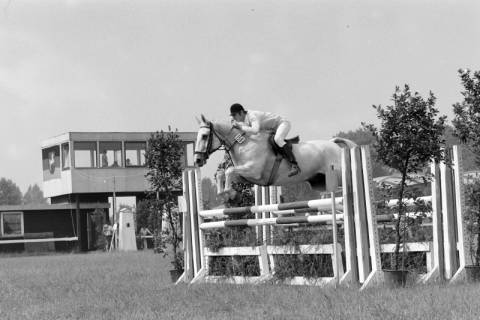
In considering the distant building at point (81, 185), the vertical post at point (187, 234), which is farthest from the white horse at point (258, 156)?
the distant building at point (81, 185)

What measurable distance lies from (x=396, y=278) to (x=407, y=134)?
1.40 meters

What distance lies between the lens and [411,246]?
9484mm

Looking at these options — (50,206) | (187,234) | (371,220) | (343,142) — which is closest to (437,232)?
(371,220)

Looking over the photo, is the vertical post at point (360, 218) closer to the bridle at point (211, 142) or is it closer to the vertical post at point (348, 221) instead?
the vertical post at point (348, 221)

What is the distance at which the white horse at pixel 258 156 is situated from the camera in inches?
406

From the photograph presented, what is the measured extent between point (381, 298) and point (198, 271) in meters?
4.67

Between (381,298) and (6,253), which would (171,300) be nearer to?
(381,298)

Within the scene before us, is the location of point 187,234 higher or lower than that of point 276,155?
lower

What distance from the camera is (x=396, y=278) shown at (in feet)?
28.1

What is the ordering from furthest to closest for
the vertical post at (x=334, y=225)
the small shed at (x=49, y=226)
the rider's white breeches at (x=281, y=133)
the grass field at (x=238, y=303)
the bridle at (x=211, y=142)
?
the small shed at (x=49, y=226) → the bridle at (x=211, y=142) → the rider's white breeches at (x=281, y=133) → the vertical post at (x=334, y=225) → the grass field at (x=238, y=303)

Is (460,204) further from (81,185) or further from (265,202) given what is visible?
(81,185)

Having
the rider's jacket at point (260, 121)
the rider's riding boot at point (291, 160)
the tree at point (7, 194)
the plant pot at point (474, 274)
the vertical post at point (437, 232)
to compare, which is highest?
the tree at point (7, 194)

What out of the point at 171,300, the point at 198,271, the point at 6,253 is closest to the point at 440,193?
the point at 171,300

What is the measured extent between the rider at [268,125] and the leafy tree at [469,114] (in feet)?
6.59
